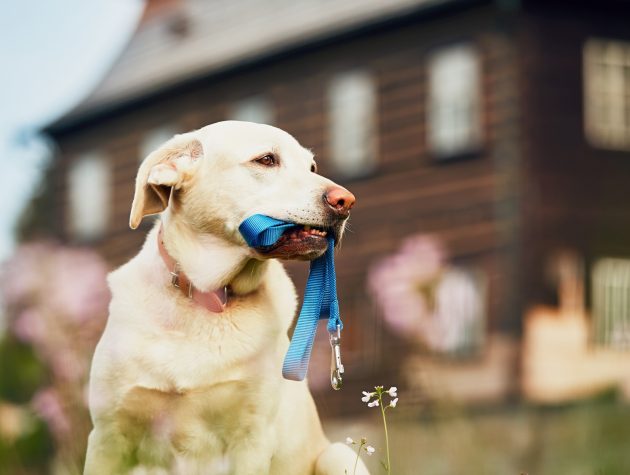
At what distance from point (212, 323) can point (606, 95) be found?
15922mm

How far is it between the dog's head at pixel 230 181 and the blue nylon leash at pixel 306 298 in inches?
1.2

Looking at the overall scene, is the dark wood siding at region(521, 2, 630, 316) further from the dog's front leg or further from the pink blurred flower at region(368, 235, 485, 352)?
the dog's front leg

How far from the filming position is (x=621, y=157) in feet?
65.5

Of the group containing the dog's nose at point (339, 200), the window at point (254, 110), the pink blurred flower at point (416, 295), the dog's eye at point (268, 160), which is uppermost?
the dog's eye at point (268, 160)

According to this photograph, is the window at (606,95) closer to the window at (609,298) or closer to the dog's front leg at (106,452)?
the window at (609,298)

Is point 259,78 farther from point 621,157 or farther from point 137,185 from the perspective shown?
point 137,185

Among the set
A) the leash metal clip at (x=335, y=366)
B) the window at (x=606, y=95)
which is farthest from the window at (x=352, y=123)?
the leash metal clip at (x=335, y=366)

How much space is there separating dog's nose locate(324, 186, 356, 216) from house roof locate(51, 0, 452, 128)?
53.2 feet

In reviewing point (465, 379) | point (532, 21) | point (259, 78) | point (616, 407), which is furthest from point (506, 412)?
point (259, 78)

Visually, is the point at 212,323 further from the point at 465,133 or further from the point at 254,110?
the point at 254,110

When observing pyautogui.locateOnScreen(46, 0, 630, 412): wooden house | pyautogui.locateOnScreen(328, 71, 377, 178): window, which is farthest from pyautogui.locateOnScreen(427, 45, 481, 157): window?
pyautogui.locateOnScreen(328, 71, 377, 178): window

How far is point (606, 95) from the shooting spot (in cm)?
2011

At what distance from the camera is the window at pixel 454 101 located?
20562 mm

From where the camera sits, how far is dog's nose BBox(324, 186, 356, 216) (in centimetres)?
479
